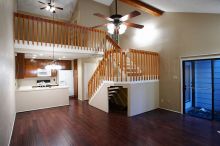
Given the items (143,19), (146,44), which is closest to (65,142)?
(146,44)

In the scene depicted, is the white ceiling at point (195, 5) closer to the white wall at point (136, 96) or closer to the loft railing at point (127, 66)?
the loft railing at point (127, 66)

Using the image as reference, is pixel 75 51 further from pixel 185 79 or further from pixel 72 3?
pixel 185 79

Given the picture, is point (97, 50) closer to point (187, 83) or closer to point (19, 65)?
point (19, 65)

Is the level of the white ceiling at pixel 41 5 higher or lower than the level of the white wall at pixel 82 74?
higher

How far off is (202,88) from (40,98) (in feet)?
20.8

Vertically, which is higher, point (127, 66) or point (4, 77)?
point (127, 66)

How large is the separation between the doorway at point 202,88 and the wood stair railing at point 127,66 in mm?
1200

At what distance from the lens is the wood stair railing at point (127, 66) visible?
5020mm

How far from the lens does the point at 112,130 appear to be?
393 centimetres

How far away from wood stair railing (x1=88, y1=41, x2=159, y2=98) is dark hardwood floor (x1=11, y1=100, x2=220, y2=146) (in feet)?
4.59

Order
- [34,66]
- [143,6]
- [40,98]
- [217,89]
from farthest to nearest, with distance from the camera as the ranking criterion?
[34,66] < [40,98] < [143,6] < [217,89]

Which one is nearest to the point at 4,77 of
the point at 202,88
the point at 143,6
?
the point at 143,6

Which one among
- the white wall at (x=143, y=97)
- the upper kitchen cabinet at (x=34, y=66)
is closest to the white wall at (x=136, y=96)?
the white wall at (x=143, y=97)

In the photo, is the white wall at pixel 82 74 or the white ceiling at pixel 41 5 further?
the white wall at pixel 82 74
